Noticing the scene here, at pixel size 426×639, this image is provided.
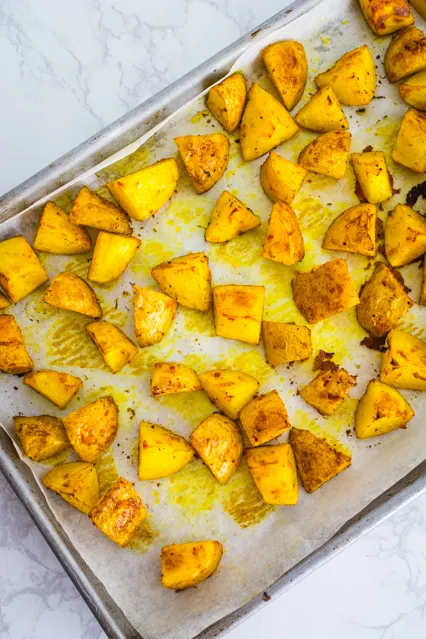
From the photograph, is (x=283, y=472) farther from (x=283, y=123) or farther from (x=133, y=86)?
(x=133, y=86)

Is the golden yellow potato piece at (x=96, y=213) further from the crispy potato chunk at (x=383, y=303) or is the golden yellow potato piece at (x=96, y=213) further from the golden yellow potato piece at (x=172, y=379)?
the crispy potato chunk at (x=383, y=303)

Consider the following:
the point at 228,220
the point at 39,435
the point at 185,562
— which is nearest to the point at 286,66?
the point at 228,220

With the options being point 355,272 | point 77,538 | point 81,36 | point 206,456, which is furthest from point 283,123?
point 77,538

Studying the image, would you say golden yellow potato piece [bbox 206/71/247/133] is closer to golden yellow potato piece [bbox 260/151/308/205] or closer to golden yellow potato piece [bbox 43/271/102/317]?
golden yellow potato piece [bbox 260/151/308/205]

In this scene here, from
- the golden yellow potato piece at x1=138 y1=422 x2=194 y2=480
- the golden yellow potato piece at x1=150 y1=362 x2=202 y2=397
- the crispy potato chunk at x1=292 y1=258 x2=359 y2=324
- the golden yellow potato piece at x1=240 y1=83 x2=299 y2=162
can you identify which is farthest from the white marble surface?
the crispy potato chunk at x1=292 y1=258 x2=359 y2=324

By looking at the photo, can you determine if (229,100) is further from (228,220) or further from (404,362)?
(404,362)

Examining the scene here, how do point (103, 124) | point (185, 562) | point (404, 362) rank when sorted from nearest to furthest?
point (185, 562)
point (404, 362)
point (103, 124)
